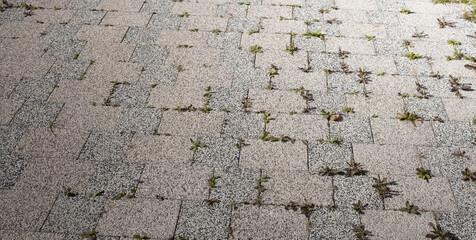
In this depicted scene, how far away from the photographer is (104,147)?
9.80ft

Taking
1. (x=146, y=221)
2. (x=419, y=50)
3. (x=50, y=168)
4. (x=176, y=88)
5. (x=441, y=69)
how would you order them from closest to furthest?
(x=146, y=221) → (x=50, y=168) → (x=176, y=88) → (x=441, y=69) → (x=419, y=50)

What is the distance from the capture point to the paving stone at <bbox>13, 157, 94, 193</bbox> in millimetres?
2705

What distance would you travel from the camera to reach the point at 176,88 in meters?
3.54

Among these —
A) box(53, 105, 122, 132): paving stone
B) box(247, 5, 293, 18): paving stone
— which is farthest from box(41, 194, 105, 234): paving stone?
box(247, 5, 293, 18): paving stone

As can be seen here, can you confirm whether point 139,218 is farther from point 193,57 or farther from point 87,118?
point 193,57

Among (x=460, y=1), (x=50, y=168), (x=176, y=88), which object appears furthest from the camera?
(x=460, y=1)

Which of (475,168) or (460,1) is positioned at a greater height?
(460,1)

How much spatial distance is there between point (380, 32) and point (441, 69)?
0.86m

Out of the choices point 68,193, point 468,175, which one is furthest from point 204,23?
point 468,175

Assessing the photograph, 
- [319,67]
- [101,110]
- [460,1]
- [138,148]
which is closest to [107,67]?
[101,110]

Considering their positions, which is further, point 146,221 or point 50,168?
point 50,168

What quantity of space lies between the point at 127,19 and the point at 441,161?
148 inches

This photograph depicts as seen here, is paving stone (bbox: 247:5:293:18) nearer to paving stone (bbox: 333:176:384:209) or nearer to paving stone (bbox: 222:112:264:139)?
paving stone (bbox: 222:112:264:139)

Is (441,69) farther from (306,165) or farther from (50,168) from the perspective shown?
(50,168)
